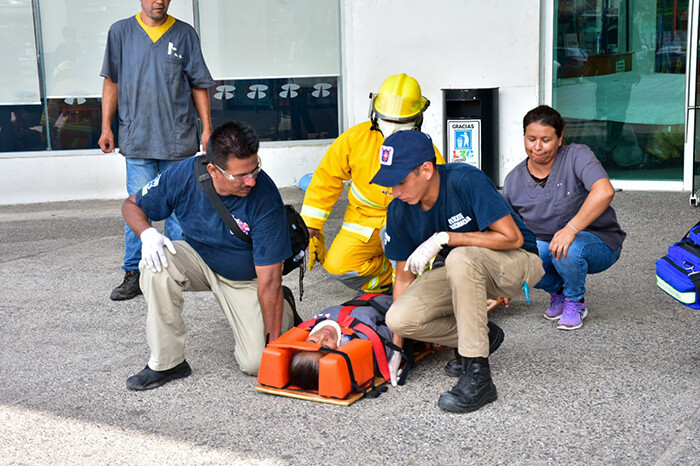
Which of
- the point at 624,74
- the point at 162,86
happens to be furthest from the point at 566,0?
the point at 162,86

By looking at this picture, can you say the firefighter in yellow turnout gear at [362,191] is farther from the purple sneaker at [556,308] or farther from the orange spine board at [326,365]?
the orange spine board at [326,365]

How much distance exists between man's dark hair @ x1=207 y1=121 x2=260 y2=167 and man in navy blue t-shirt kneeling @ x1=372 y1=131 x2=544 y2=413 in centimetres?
61

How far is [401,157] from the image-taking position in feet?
11.6

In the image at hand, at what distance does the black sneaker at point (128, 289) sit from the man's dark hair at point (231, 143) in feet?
6.38

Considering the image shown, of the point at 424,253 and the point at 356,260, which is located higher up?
the point at 424,253

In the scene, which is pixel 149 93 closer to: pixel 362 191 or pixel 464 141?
pixel 362 191

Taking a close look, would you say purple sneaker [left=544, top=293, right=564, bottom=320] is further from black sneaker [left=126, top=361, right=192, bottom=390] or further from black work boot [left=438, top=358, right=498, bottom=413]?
black sneaker [left=126, top=361, right=192, bottom=390]

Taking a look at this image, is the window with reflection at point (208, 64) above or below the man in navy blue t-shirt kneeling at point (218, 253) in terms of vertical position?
above

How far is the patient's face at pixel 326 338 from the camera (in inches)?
148

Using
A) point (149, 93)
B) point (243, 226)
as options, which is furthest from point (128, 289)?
point (243, 226)

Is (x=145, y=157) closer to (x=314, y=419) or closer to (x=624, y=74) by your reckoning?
(x=314, y=419)

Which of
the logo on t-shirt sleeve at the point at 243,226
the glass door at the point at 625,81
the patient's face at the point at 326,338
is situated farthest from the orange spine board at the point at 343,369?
the glass door at the point at 625,81

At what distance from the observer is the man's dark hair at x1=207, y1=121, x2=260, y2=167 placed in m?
3.70

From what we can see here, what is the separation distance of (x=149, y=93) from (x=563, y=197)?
278cm
